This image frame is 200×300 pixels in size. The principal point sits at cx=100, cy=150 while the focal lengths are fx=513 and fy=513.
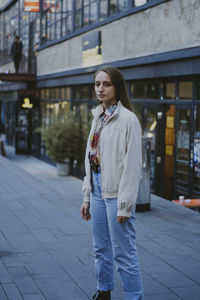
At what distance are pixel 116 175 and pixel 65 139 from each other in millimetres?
11188

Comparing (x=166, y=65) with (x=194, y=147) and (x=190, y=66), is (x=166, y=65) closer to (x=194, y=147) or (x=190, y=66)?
(x=190, y=66)

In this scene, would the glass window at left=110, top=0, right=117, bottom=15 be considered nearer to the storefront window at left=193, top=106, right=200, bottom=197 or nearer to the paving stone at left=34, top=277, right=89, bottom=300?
the storefront window at left=193, top=106, right=200, bottom=197

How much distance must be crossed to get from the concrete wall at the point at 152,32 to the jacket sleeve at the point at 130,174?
6.41 metres

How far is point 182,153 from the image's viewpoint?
11.3m

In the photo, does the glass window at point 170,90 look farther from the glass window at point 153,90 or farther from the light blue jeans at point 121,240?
the light blue jeans at point 121,240

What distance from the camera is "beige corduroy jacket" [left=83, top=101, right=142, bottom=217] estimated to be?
392 cm

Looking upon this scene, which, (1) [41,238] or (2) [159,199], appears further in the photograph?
(2) [159,199]

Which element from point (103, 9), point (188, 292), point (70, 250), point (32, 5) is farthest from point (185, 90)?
point (32, 5)

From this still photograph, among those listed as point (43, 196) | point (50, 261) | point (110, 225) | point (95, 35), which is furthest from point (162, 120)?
point (110, 225)

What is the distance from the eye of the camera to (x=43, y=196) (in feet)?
37.0

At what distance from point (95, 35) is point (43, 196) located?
5808mm

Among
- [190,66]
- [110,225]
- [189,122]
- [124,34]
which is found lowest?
[110,225]

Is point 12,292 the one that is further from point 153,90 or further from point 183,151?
point 153,90

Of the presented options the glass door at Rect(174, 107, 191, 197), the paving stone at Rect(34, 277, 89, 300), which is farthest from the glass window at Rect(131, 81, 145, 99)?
the paving stone at Rect(34, 277, 89, 300)
